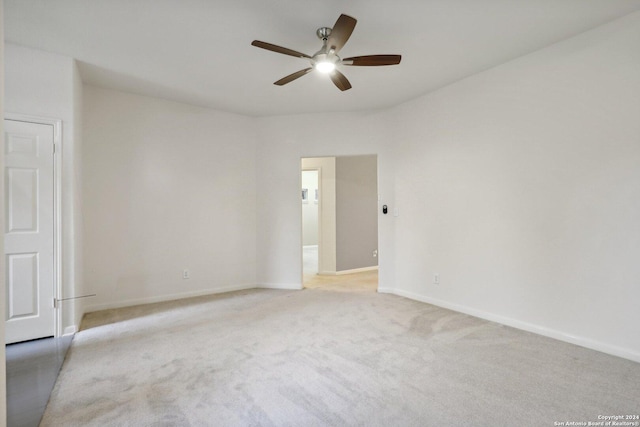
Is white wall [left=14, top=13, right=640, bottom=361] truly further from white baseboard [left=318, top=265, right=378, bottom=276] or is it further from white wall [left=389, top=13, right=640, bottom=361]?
white baseboard [left=318, top=265, right=378, bottom=276]

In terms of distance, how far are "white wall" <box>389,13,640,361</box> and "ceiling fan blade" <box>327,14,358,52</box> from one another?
198 centimetres

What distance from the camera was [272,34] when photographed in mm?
2791

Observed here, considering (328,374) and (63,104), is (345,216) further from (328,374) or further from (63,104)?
(63,104)

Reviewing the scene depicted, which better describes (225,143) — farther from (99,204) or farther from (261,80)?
(99,204)

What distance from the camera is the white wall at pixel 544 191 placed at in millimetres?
2607

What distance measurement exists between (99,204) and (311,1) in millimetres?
3390

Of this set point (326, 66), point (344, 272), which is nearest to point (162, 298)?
point (344, 272)

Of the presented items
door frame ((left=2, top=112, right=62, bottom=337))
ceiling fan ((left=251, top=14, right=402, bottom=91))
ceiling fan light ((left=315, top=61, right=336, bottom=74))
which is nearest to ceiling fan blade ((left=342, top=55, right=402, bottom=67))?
ceiling fan ((left=251, top=14, right=402, bottom=91))

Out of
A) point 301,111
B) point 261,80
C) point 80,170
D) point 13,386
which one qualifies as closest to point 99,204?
point 80,170

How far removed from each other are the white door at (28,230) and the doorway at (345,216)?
3.74 meters

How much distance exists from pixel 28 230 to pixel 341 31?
3271mm

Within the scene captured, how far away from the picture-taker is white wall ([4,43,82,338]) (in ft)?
9.77

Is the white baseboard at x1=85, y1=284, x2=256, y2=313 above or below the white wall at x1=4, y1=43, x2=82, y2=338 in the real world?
below

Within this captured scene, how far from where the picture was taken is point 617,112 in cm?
263
